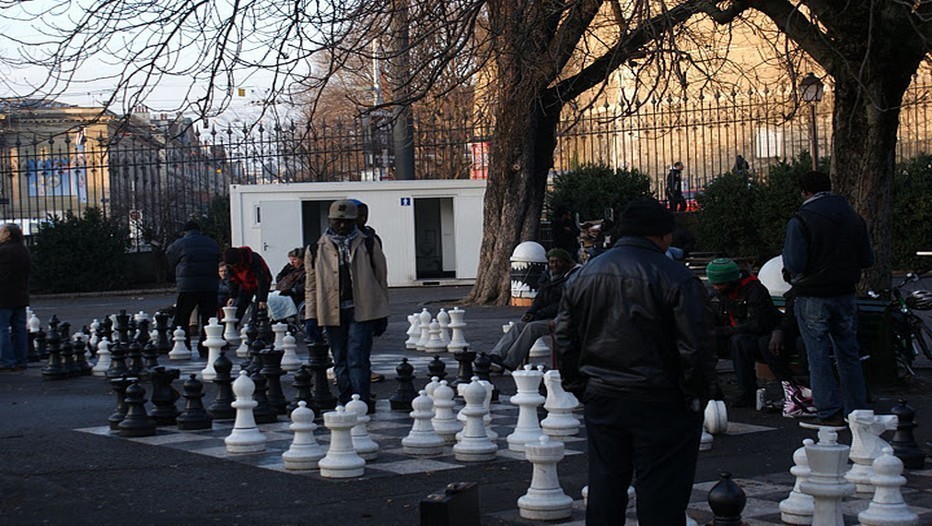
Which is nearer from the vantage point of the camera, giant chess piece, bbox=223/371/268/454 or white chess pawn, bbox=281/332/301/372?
giant chess piece, bbox=223/371/268/454

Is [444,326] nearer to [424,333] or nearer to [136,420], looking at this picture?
[424,333]

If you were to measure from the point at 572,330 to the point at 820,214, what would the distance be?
429 cm

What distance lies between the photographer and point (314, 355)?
406 inches

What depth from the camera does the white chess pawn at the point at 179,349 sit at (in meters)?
15.2

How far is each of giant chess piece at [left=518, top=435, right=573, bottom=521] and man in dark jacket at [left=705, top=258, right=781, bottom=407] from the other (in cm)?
419

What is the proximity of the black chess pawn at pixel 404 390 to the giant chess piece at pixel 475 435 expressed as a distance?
6.79 feet

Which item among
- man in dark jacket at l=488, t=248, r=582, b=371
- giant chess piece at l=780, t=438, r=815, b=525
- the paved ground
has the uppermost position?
man in dark jacket at l=488, t=248, r=582, b=371

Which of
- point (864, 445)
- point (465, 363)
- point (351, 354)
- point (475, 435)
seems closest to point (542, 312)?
point (465, 363)

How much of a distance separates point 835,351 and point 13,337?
31.6 ft

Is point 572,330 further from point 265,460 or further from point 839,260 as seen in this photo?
point 839,260

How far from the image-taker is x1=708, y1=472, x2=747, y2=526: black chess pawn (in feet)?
17.8

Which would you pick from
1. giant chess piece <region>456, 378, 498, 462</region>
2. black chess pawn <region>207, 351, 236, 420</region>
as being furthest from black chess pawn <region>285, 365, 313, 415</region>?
giant chess piece <region>456, 378, 498, 462</region>

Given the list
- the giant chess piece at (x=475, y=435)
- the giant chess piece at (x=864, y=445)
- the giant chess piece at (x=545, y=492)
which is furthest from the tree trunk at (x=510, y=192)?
the giant chess piece at (x=545, y=492)

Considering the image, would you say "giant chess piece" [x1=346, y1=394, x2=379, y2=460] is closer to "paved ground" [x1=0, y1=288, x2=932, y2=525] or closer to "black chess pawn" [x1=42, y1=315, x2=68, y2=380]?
"paved ground" [x1=0, y1=288, x2=932, y2=525]
